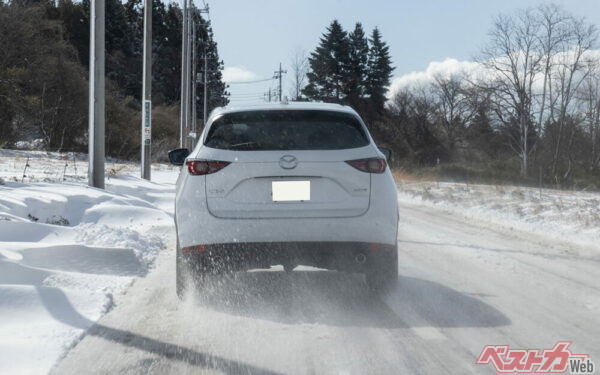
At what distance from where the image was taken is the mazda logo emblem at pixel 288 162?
4148 millimetres

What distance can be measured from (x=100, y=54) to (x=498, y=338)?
9.97 metres

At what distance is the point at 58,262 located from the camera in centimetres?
535

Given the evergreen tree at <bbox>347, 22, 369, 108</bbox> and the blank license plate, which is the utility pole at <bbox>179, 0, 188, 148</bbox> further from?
the evergreen tree at <bbox>347, 22, 369, 108</bbox>

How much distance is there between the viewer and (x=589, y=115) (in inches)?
1864

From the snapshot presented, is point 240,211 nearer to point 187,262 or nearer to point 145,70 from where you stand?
point 187,262

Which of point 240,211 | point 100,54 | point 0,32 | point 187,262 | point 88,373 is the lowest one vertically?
point 88,373

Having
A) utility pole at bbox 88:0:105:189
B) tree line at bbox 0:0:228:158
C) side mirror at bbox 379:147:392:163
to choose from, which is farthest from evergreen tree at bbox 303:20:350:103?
side mirror at bbox 379:147:392:163

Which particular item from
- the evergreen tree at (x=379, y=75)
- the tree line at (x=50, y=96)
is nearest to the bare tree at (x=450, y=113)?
the evergreen tree at (x=379, y=75)

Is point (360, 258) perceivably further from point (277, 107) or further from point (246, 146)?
point (277, 107)

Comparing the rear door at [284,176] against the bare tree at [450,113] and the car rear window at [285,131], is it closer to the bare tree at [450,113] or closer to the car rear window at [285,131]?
the car rear window at [285,131]

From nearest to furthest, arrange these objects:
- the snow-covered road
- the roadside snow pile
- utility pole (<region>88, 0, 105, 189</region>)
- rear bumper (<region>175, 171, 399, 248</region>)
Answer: the snow-covered road
rear bumper (<region>175, 171, 399, 248</region>)
the roadside snow pile
utility pole (<region>88, 0, 105, 189</region>)

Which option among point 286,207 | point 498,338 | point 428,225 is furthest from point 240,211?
point 428,225

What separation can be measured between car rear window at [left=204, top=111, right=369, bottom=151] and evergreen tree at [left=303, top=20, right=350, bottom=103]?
59.8 meters

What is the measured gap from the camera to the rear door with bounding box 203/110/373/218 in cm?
414
